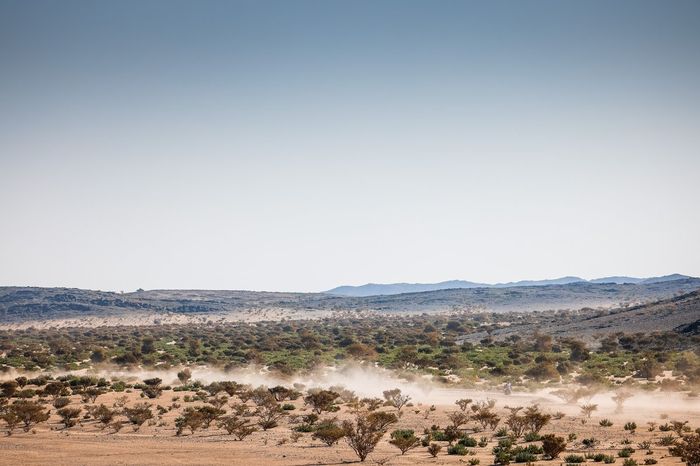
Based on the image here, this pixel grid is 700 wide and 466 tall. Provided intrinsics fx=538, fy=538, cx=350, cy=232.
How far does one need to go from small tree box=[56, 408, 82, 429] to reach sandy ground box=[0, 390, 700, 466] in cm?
32

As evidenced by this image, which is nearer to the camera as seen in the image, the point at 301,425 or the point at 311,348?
the point at 301,425

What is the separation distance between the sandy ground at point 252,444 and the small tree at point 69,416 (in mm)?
317

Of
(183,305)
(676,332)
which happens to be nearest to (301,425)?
(676,332)

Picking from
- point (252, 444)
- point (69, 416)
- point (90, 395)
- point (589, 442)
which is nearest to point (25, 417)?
point (69, 416)

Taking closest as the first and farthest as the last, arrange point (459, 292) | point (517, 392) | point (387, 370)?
point (517, 392)
point (387, 370)
point (459, 292)

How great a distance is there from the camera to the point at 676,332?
179 ft

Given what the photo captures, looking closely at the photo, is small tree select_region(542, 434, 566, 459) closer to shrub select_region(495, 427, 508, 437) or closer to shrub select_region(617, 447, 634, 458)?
shrub select_region(617, 447, 634, 458)

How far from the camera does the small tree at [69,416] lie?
84.5ft

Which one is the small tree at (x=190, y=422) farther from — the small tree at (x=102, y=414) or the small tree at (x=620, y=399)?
the small tree at (x=620, y=399)

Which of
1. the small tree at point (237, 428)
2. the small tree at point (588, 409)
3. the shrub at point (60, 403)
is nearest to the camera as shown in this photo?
the small tree at point (237, 428)

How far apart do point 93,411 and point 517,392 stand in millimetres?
25985

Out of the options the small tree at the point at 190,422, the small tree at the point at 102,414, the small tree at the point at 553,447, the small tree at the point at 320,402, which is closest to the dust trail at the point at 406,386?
the small tree at the point at 320,402

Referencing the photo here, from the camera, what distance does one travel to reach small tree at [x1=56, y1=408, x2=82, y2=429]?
84.5 ft

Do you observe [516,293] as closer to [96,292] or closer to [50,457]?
[96,292]
